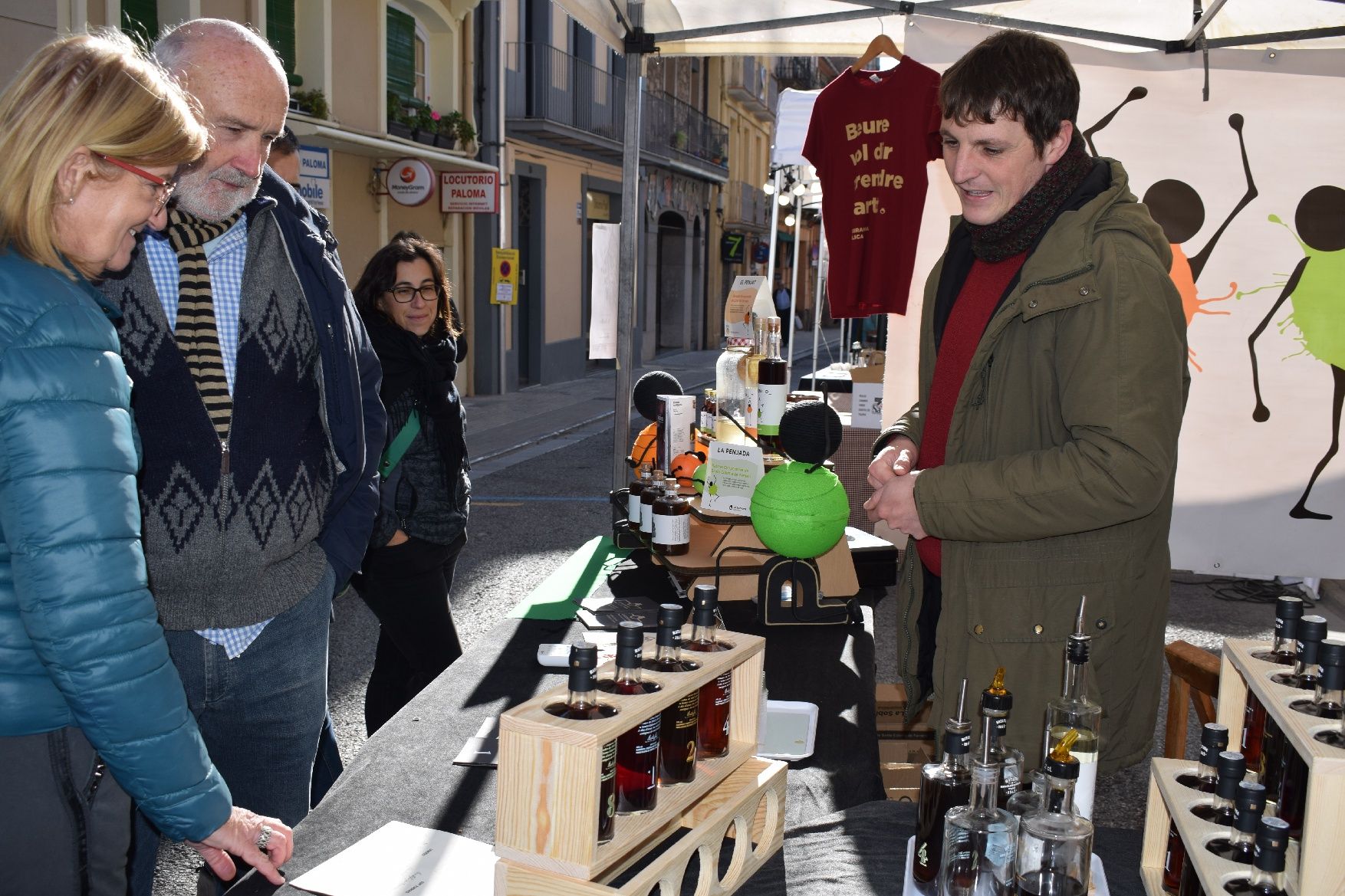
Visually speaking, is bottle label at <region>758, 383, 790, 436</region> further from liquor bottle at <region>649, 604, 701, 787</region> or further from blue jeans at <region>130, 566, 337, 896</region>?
liquor bottle at <region>649, 604, 701, 787</region>

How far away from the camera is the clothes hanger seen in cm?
439

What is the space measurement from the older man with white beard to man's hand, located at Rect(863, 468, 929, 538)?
101 centimetres

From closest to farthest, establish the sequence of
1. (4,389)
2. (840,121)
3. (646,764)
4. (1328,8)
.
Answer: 1. (4,389)
2. (646,764)
3. (1328,8)
4. (840,121)

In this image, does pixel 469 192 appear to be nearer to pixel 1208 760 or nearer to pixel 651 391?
pixel 651 391

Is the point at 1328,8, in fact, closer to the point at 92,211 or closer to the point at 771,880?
the point at 771,880

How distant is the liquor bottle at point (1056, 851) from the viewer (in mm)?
1265

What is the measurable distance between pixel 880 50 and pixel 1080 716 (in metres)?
→ 3.40

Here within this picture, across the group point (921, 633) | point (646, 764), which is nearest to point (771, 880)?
point (646, 764)

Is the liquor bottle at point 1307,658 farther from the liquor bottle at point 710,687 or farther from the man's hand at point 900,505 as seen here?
the liquor bottle at point 710,687

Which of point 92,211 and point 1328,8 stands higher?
point 1328,8

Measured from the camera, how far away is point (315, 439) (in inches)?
80.4

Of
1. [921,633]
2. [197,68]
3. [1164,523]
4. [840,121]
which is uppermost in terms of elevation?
[840,121]

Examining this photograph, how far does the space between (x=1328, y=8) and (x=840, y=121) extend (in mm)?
1831

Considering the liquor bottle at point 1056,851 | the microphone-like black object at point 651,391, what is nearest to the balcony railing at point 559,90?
the microphone-like black object at point 651,391
